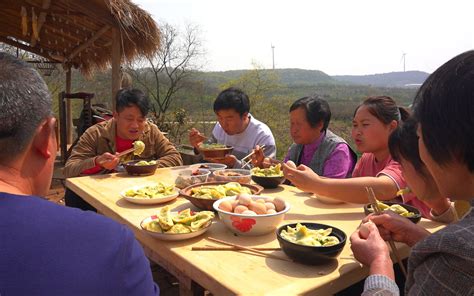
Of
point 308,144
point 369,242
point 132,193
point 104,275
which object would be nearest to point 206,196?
point 132,193

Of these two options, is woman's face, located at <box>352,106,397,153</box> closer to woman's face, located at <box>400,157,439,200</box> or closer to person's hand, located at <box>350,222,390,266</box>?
woman's face, located at <box>400,157,439,200</box>

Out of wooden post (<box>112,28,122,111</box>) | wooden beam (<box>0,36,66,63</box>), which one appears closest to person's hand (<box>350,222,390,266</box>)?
wooden post (<box>112,28,122,111</box>)

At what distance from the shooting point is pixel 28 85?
3.04ft

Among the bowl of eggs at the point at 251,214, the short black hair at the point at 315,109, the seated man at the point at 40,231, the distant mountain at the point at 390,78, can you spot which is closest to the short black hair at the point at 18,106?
the seated man at the point at 40,231

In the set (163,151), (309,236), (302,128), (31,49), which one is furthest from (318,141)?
(31,49)

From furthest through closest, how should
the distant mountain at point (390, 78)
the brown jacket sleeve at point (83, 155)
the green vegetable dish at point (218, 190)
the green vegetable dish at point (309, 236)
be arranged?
the distant mountain at point (390, 78), the brown jacket sleeve at point (83, 155), the green vegetable dish at point (218, 190), the green vegetable dish at point (309, 236)

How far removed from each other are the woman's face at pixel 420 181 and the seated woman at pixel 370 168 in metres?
0.42

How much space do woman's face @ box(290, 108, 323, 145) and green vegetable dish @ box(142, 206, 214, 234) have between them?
5.22 feet

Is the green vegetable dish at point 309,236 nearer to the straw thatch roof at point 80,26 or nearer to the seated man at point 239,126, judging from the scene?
the seated man at point 239,126

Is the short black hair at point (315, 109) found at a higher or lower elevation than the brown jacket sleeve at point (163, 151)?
higher

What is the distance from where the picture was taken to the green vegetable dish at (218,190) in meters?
2.01

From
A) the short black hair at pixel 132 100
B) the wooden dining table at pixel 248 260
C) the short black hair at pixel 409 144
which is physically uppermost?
the short black hair at pixel 132 100

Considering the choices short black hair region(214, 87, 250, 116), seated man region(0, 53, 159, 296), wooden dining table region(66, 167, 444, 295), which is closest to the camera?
seated man region(0, 53, 159, 296)

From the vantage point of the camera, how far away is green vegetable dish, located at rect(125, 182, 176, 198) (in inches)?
87.2
